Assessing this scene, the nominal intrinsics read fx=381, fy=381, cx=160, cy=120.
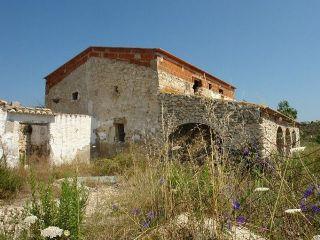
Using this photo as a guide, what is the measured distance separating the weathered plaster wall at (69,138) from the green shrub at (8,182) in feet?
13.8

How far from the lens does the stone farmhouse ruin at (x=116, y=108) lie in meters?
13.3

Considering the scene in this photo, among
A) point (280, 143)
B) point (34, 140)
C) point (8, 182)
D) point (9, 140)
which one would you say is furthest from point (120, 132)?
point (280, 143)

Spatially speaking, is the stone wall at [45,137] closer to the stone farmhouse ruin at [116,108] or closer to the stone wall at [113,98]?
the stone farmhouse ruin at [116,108]

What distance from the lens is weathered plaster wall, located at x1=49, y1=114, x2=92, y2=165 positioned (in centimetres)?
1334

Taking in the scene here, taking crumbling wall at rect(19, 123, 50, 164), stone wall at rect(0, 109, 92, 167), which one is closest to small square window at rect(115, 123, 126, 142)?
stone wall at rect(0, 109, 92, 167)

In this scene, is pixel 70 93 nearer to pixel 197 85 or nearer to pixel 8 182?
pixel 197 85

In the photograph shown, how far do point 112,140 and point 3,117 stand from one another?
4.82m

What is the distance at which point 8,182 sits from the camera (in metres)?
8.16

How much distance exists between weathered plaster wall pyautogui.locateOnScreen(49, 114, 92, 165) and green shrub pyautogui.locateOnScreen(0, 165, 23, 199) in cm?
422

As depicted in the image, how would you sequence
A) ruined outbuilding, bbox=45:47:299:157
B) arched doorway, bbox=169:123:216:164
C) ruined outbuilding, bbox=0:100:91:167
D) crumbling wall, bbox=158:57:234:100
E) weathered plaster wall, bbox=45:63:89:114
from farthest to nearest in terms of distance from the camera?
1. weathered plaster wall, bbox=45:63:89:114
2. crumbling wall, bbox=158:57:234:100
3. ruined outbuilding, bbox=45:47:299:157
4. ruined outbuilding, bbox=0:100:91:167
5. arched doorway, bbox=169:123:216:164

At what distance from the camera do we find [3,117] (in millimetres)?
11461

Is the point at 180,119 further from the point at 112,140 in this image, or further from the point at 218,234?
the point at 218,234

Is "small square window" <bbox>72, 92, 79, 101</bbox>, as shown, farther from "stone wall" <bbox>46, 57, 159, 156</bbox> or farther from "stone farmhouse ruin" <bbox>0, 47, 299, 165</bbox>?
"stone wall" <bbox>46, 57, 159, 156</bbox>

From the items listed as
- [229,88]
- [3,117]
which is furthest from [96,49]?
[229,88]
